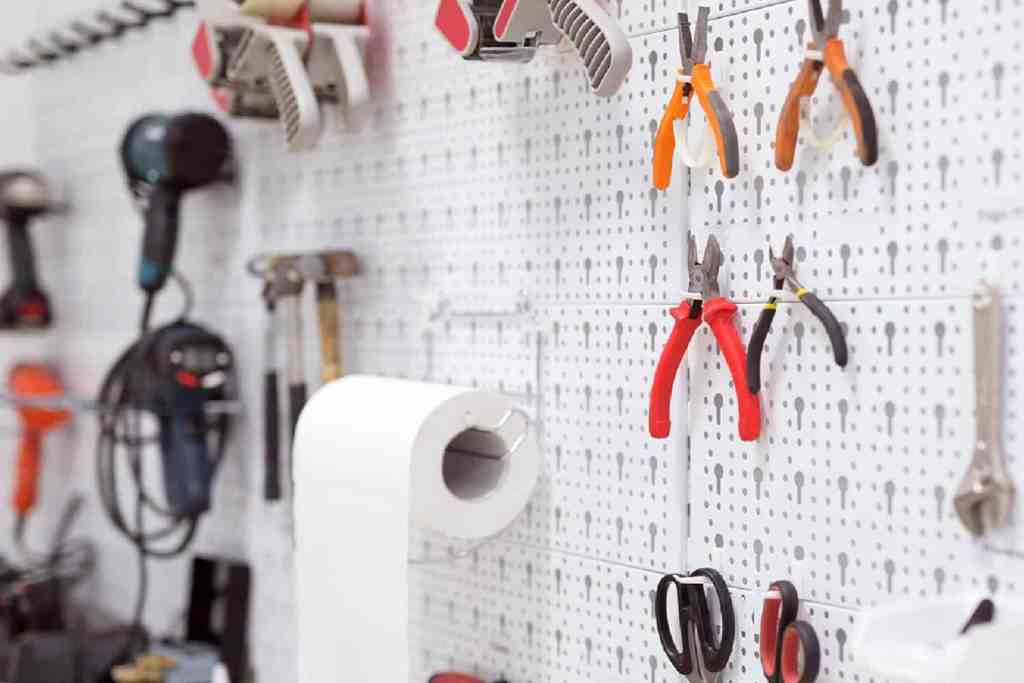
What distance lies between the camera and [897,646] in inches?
36.7

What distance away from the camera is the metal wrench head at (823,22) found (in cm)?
103

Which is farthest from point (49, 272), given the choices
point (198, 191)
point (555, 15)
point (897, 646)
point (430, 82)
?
point (897, 646)

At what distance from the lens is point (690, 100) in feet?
3.84

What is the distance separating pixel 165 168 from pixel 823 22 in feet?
4.03

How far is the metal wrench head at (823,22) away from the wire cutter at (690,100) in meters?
0.11

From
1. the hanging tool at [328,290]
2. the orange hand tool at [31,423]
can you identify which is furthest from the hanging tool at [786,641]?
the orange hand tool at [31,423]

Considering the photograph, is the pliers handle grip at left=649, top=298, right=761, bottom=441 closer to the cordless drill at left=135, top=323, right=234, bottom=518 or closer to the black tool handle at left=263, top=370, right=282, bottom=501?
the black tool handle at left=263, top=370, right=282, bottom=501

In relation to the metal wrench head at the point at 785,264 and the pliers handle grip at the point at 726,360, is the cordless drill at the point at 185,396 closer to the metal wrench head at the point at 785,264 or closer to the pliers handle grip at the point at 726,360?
the pliers handle grip at the point at 726,360

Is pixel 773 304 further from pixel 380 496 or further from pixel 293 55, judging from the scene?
pixel 293 55

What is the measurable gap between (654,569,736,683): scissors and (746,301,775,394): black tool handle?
23cm

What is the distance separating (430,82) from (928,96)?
2.52 ft

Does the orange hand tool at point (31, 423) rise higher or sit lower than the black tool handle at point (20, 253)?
lower

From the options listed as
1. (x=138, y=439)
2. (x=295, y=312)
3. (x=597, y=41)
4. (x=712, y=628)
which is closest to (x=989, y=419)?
(x=712, y=628)

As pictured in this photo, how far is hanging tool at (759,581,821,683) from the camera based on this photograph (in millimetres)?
1082
